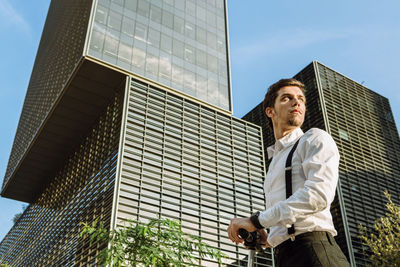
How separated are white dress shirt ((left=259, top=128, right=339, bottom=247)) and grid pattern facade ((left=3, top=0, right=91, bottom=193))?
2317cm

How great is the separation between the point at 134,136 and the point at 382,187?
22354 millimetres

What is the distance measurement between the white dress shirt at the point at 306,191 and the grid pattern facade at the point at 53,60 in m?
23.2

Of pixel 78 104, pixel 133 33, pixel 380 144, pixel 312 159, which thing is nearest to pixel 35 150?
pixel 78 104

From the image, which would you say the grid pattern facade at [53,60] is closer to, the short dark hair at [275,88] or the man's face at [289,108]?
the short dark hair at [275,88]

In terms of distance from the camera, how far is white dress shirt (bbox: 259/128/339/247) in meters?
2.17

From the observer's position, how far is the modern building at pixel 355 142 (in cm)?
3012

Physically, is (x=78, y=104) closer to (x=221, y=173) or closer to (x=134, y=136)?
(x=134, y=136)

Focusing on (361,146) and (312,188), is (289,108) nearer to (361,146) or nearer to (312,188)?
(312,188)

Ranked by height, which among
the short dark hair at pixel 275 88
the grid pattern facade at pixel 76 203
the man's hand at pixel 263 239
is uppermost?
the grid pattern facade at pixel 76 203

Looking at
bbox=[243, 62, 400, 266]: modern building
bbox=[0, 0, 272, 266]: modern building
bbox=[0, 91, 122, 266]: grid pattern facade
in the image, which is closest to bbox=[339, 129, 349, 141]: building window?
bbox=[243, 62, 400, 266]: modern building

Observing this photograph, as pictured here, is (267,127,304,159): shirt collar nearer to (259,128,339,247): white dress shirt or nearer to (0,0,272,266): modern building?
(259,128,339,247): white dress shirt

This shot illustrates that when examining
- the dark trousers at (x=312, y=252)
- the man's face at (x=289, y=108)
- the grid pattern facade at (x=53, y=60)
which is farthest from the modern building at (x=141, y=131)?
the dark trousers at (x=312, y=252)

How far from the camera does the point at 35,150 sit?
3288 centimetres

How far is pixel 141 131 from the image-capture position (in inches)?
877
